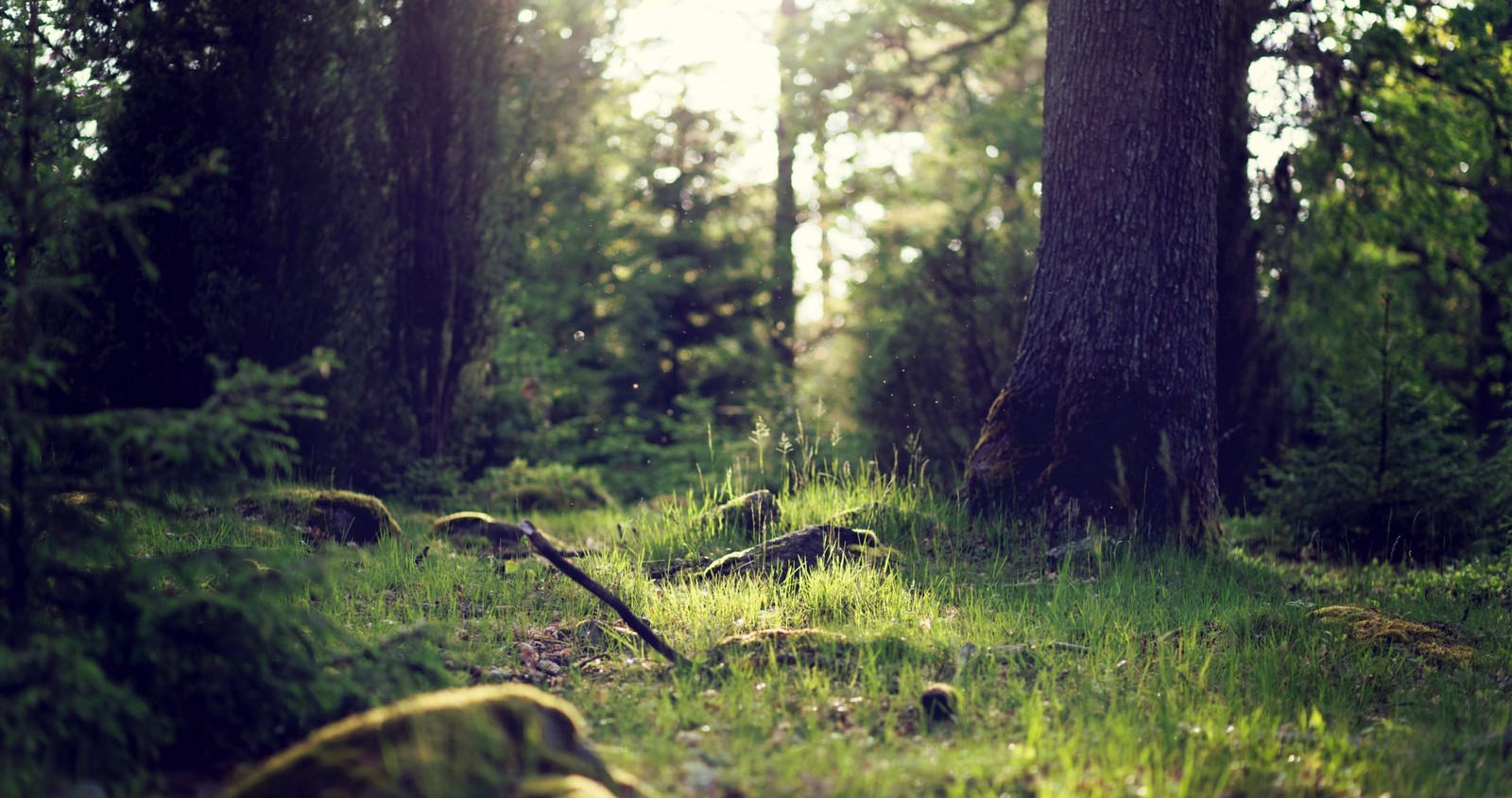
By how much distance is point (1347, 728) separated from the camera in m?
4.45

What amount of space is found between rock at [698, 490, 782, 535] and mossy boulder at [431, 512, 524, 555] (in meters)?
1.39

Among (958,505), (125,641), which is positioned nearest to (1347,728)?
(958,505)

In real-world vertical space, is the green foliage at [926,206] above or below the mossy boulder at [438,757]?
above

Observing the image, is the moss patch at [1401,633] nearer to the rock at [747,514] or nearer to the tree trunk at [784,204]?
the rock at [747,514]

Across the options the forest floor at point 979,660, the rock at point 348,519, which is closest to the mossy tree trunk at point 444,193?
the rock at point 348,519

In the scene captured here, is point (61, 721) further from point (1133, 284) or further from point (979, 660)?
point (1133, 284)

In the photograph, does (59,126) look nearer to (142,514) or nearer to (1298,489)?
(142,514)

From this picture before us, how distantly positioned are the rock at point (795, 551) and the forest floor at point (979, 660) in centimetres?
14

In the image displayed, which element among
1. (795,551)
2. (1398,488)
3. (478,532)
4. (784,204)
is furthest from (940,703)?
(784,204)

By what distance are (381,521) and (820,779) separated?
16.7ft

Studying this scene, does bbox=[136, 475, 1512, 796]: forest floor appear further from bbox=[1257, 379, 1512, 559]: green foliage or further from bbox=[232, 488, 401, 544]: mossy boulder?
bbox=[1257, 379, 1512, 559]: green foliage

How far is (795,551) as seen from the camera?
22.1ft

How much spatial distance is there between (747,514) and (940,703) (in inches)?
138

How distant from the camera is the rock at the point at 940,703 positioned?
→ 4363mm
